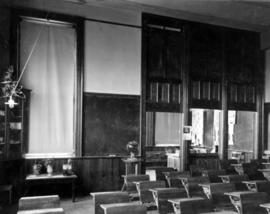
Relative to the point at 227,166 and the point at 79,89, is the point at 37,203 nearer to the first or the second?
the point at 79,89

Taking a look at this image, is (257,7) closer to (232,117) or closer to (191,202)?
(232,117)

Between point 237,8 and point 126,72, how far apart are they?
3577 millimetres

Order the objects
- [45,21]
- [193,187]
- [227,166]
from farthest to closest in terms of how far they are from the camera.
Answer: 1. [227,166]
2. [45,21]
3. [193,187]

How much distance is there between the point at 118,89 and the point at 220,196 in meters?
4.35

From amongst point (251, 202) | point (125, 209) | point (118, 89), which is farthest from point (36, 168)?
point (251, 202)

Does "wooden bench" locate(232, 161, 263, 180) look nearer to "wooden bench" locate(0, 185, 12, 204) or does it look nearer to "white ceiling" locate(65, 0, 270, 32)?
"white ceiling" locate(65, 0, 270, 32)

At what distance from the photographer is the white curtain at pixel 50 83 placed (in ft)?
26.6

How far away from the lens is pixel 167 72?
9.73 metres

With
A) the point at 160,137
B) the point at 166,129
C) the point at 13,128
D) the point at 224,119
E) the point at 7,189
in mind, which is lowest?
the point at 7,189

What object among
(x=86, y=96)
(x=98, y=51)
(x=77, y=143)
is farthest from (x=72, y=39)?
(x=77, y=143)

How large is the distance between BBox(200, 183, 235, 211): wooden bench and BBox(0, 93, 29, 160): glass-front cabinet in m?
4.35

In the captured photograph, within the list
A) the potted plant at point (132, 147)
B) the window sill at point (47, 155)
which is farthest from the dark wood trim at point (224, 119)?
the window sill at point (47, 155)

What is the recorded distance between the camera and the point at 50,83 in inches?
328

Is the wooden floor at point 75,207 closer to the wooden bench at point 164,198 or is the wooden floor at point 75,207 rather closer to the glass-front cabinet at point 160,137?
the wooden bench at point 164,198
